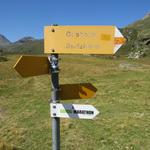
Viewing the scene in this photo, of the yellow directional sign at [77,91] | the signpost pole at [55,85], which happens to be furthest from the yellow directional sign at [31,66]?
the yellow directional sign at [77,91]

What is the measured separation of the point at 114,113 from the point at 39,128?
2.93 m

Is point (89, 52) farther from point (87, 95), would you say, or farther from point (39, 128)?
point (39, 128)

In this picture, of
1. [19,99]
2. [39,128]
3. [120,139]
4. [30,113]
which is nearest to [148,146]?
[120,139]

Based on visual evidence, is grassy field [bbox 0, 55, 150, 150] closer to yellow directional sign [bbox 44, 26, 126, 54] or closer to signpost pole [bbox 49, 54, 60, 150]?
signpost pole [bbox 49, 54, 60, 150]

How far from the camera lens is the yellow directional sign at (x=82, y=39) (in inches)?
286

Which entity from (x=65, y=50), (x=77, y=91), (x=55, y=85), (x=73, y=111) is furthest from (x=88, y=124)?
(x=65, y=50)

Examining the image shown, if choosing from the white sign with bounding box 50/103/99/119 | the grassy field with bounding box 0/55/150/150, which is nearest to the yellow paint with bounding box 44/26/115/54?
the white sign with bounding box 50/103/99/119

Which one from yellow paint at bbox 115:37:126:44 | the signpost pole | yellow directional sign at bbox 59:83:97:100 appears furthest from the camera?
yellow directional sign at bbox 59:83:97:100

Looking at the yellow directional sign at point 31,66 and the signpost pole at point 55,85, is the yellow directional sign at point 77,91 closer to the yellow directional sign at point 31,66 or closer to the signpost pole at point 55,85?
the signpost pole at point 55,85

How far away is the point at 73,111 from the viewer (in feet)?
25.0

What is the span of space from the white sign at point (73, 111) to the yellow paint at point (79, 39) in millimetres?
934

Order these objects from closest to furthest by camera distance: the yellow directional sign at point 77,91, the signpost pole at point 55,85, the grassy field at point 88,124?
the signpost pole at point 55,85
the yellow directional sign at point 77,91
the grassy field at point 88,124

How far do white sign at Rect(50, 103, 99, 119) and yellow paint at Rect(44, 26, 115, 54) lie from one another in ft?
3.07

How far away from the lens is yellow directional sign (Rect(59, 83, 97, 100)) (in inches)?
308
